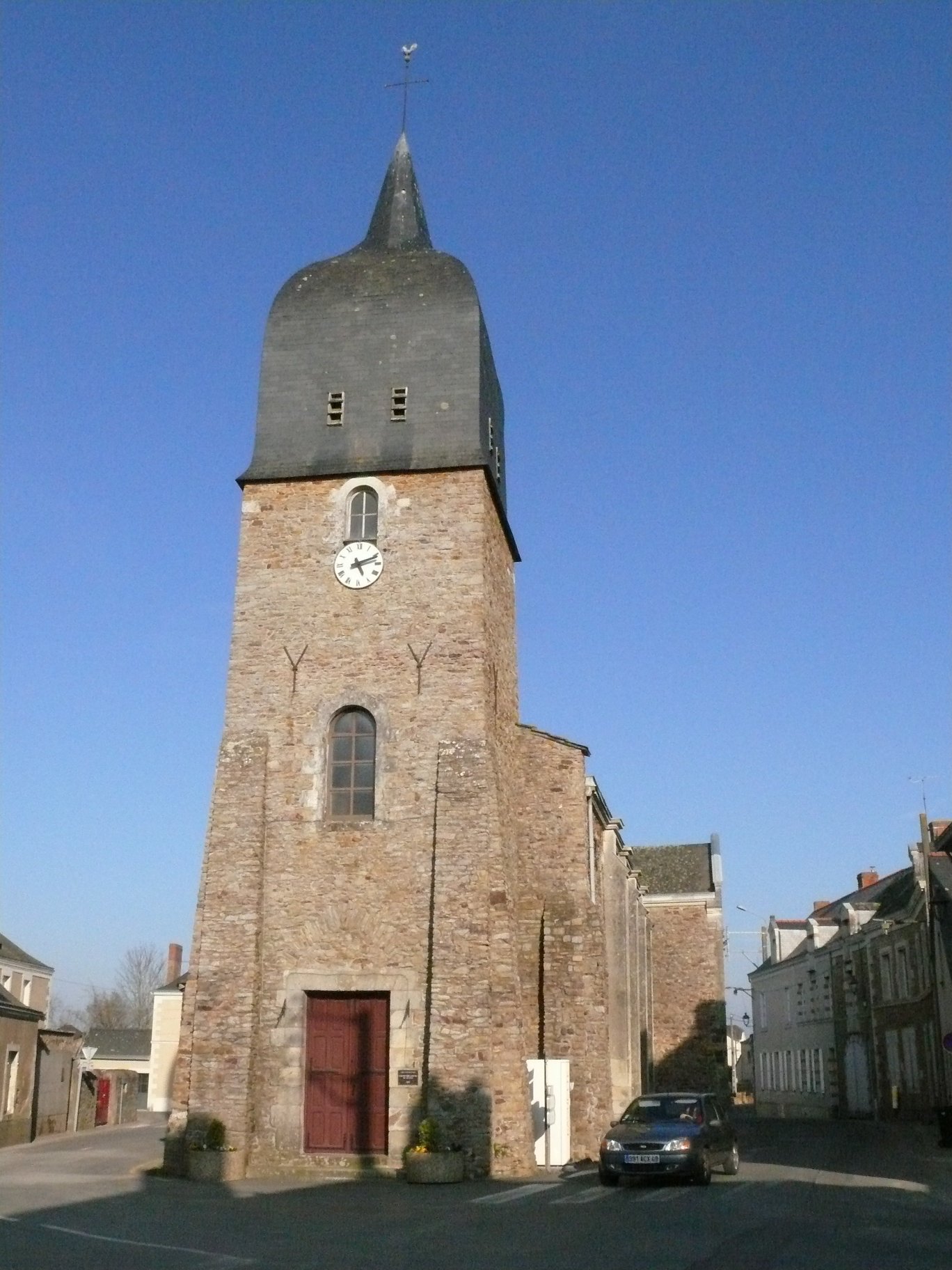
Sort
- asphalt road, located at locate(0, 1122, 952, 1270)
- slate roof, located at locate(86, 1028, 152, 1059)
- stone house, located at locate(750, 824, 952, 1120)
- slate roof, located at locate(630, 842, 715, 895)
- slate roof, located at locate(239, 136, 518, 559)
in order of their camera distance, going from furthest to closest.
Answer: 1. slate roof, located at locate(86, 1028, 152, 1059)
2. slate roof, located at locate(630, 842, 715, 895)
3. stone house, located at locate(750, 824, 952, 1120)
4. slate roof, located at locate(239, 136, 518, 559)
5. asphalt road, located at locate(0, 1122, 952, 1270)

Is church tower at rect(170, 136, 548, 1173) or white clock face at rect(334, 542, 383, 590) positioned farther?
white clock face at rect(334, 542, 383, 590)

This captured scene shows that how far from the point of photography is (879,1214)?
42.1 feet

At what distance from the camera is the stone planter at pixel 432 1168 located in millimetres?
16266

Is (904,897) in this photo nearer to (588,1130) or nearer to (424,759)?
(588,1130)

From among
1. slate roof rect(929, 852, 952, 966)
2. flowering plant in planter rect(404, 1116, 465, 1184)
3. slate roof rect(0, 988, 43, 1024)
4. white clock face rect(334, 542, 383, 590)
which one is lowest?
flowering plant in planter rect(404, 1116, 465, 1184)

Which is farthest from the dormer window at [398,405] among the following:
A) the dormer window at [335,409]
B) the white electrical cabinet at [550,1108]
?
the white electrical cabinet at [550,1108]

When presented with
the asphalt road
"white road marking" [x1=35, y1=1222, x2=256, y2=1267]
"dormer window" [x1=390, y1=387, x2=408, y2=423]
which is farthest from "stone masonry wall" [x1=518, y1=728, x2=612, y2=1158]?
"white road marking" [x1=35, y1=1222, x2=256, y2=1267]

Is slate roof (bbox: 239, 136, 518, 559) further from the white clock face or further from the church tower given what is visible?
the white clock face

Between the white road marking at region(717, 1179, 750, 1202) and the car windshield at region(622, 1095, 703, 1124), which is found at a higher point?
the car windshield at region(622, 1095, 703, 1124)

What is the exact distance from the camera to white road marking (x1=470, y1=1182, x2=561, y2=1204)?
46.4 ft

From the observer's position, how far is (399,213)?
23.9 meters

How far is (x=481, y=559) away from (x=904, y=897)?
78.7 feet


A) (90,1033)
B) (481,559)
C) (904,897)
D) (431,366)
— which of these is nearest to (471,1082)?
(481,559)

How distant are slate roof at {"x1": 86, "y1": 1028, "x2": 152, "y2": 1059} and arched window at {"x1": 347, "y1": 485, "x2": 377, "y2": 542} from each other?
137 feet
